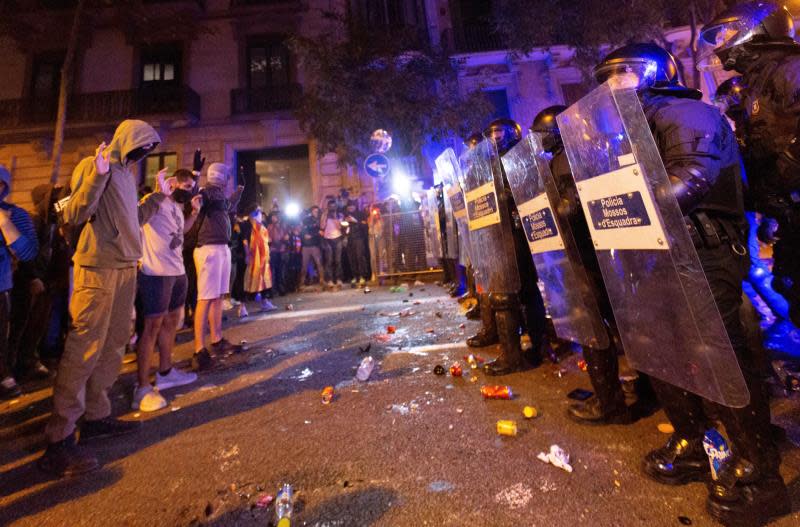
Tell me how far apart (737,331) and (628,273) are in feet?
1.44

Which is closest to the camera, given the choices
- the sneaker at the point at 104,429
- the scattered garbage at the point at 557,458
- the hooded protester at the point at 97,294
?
the scattered garbage at the point at 557,458

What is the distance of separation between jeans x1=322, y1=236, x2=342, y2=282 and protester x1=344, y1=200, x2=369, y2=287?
31 centimetres

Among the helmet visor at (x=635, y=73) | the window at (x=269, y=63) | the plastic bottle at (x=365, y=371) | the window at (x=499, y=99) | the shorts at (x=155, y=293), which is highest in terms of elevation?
the window at (x=269, y=63)

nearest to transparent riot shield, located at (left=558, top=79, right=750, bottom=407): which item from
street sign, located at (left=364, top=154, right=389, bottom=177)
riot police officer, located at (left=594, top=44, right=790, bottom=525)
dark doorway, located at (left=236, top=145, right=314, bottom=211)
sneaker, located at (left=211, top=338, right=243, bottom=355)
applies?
riot police officer, located at (left=594, top=44, right=790, bottom=525)

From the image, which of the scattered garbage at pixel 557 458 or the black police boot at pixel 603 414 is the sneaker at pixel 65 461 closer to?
the scattered garbage at pixel 557 458

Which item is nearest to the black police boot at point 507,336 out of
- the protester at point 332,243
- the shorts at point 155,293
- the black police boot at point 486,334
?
the black police boot at point 486,334

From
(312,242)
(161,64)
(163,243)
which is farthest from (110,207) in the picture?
(161,64)

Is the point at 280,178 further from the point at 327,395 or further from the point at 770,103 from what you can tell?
the point at 770,103

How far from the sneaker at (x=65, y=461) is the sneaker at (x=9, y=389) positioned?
197 cm

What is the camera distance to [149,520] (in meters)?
1.62

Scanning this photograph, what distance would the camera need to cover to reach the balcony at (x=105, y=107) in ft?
52.7

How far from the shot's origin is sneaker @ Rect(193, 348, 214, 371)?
386cm

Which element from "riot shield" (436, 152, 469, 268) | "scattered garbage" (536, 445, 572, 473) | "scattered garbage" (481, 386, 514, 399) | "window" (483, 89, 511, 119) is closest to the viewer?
"scattered garbage" (536, 445, 572, 473)

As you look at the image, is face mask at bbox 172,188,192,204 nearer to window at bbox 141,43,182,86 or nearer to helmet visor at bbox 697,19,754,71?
helmet visor at bbox 697,19,754,71
